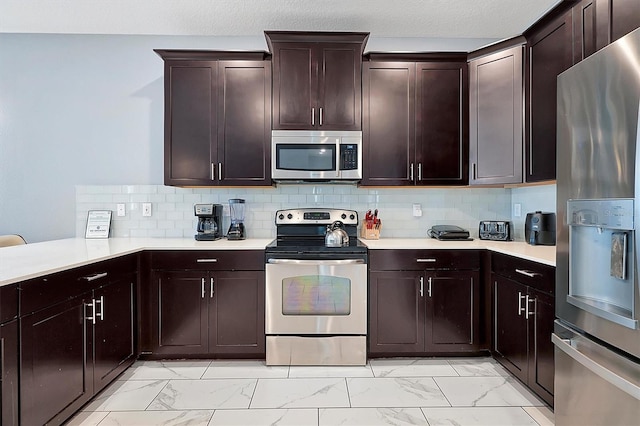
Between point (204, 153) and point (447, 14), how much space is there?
2.17 m

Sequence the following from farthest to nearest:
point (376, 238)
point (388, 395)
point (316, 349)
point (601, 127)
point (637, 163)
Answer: point (376, 238) < point (316, 349) < point (388, 395) < point (601, 127) < point (637, 163)

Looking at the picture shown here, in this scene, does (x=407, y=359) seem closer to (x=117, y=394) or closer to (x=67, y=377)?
(x=117, y=394)

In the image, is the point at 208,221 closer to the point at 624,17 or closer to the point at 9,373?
the point at 9,373

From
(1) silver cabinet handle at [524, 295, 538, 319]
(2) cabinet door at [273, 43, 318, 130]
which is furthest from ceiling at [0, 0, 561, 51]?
(1) silver cabinet handle at [524, 295, 538, 319]

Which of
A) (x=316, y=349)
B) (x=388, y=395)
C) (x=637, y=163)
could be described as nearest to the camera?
(x=637, y=163)

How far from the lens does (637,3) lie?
150 centimetres

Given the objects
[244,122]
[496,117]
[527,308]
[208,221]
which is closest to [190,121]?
[244,122]

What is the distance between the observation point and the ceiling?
2758 millimetres

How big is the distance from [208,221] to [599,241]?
2572mm

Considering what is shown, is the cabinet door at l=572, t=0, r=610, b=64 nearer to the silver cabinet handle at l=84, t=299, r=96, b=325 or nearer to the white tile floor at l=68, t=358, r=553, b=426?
the white tile floor at l=68, t=358, r=553, b=426

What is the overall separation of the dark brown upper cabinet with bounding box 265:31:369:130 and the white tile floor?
180cm

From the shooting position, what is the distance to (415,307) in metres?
2.71

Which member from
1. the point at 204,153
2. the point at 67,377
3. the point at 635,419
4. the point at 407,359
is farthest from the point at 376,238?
the point at 67,377

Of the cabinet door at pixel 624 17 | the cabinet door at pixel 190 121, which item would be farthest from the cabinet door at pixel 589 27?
the cabinet door at pixel 190 121
